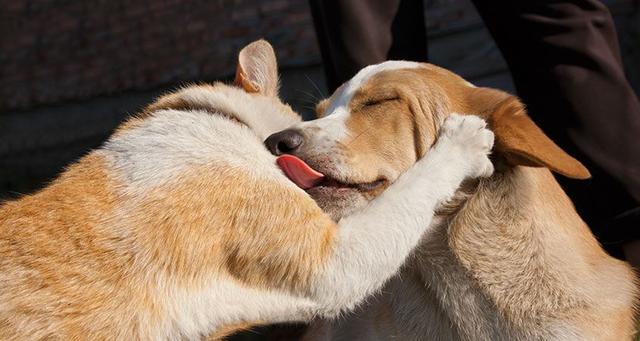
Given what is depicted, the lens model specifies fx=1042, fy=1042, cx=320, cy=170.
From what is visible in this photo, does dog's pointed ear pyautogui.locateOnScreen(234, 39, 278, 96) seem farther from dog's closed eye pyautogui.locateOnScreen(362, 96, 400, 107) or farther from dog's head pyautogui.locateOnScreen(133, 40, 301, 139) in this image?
dog's closed eye pyautogui.locateOnScreen(362, 96, 400, 107)

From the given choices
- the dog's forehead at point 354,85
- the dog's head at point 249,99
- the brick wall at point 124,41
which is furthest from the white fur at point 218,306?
the brick wall at point 124,41

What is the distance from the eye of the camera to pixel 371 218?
334 cm

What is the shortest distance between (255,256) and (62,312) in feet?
1.99

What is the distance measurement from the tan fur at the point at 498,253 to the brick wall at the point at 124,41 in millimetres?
4357

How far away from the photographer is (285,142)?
139 inches

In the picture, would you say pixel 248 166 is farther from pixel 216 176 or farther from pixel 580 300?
pixel 580 300

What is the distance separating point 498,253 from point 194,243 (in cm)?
102

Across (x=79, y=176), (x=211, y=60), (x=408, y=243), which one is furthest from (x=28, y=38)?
(x=408, y=243)

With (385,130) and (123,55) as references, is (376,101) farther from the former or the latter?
(123,55)

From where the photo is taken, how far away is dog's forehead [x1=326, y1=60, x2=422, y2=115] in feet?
12.4

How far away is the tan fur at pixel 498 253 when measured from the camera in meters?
3.46

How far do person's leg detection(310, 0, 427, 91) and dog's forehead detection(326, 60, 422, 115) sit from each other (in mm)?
413

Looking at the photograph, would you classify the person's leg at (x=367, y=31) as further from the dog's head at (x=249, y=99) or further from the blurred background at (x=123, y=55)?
the blurred background at (x=123, y=55)

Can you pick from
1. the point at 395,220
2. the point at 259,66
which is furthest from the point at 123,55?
the point at 395,220
